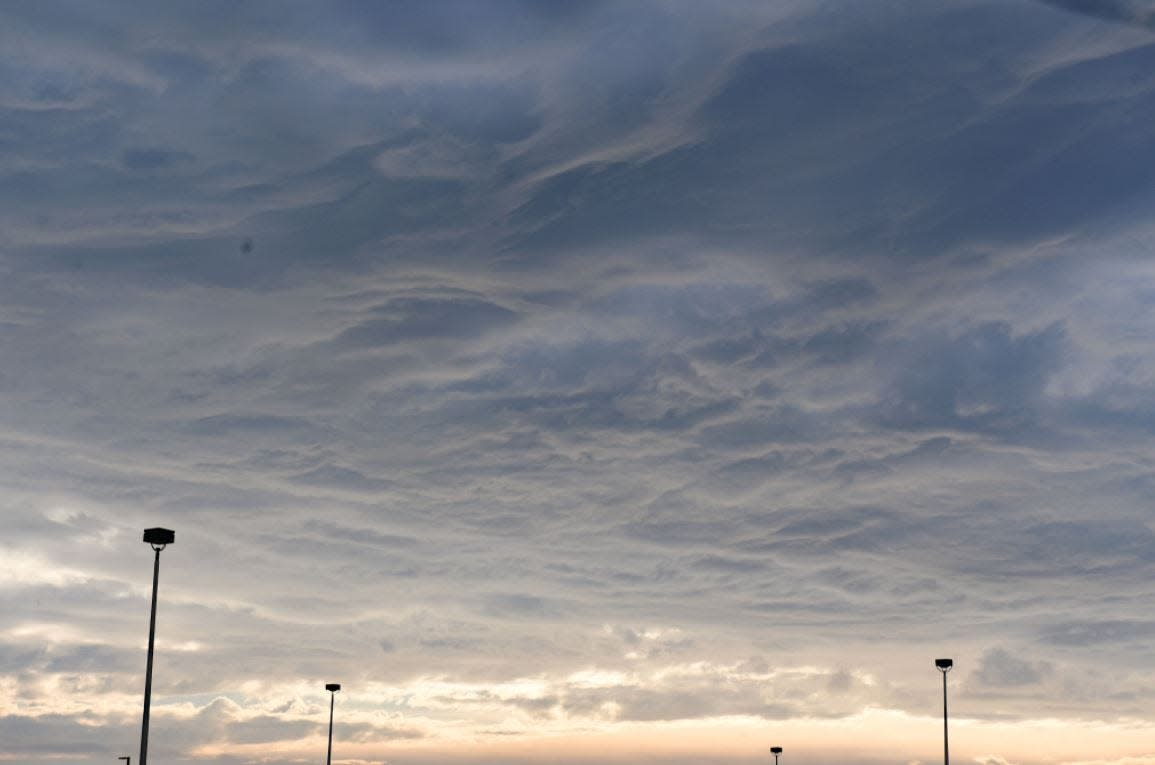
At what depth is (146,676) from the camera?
131 feet

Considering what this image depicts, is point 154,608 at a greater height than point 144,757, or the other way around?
point 154,608

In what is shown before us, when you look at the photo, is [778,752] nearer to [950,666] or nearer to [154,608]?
[950,666]

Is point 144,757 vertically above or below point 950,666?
below

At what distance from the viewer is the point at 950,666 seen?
75312 mm

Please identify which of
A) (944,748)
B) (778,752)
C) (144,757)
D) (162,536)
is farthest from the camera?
(778,752)

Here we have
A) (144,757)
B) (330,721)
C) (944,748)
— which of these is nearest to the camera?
(144,757)

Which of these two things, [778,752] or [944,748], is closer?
[944,748]

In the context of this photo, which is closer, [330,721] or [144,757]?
[144,757]

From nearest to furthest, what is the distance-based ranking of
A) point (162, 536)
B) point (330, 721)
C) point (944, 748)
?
point (162, 536) < point (944, 748) < point (330, 721)

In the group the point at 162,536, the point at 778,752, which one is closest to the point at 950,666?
the point at 778,752

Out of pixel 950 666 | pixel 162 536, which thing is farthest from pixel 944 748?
pixel 162 536

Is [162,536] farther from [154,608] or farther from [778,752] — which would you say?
[778,752]

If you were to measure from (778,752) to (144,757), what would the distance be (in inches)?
2893

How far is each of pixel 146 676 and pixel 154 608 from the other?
A: 6.55ft
